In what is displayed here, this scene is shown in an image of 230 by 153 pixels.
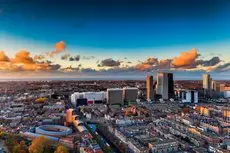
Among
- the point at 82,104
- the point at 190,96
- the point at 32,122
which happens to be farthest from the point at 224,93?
Answer: the point at 32,122

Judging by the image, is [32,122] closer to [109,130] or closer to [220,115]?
[109,130]

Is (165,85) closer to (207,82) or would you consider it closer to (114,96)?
(207,82)

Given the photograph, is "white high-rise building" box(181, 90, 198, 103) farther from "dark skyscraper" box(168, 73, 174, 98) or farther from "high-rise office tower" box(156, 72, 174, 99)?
"dark skyscraper" box(168, 73, 174, 98)

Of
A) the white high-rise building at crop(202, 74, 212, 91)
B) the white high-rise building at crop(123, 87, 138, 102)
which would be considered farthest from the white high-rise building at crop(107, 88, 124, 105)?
the white high-rise building at crop(202, 74, 212, 91)

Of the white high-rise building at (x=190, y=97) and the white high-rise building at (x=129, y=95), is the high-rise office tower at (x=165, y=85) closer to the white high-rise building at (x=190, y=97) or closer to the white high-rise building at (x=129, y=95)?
the white high-rise building at (x=190, y=97)

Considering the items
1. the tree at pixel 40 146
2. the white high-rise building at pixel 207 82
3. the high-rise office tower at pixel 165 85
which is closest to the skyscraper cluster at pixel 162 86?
the high-rise office tower at pixel 165 85

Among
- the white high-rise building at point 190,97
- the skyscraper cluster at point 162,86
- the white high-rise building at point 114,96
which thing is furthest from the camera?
the skyscraper cluster at point 162,86
